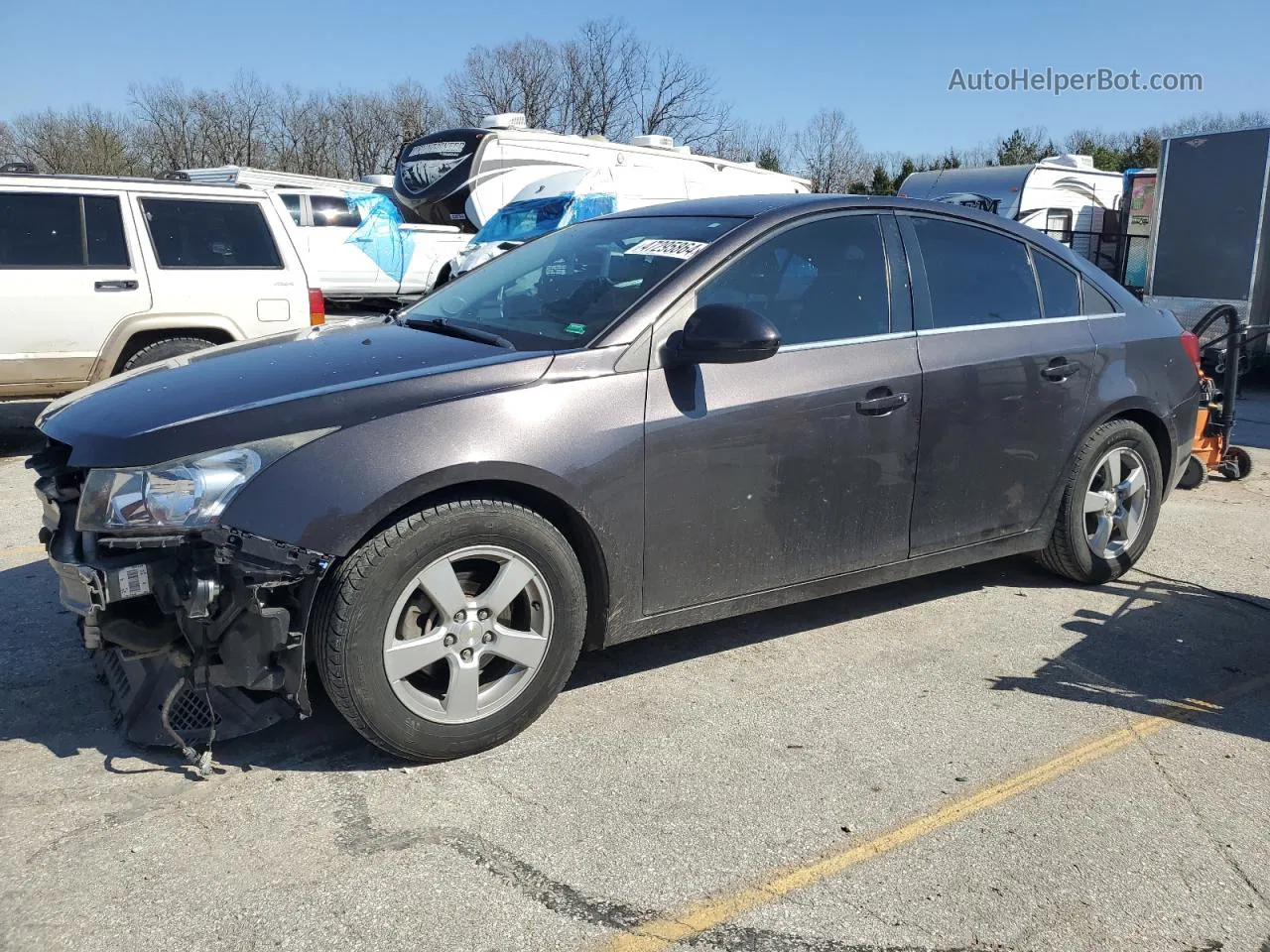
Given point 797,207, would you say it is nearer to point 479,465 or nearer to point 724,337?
point 724,337

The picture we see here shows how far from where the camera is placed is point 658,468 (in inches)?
136

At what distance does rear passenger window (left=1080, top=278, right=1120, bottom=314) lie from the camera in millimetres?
4824

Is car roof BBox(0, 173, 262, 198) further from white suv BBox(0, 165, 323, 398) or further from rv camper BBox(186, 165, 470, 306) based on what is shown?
rv camper BBox(186, 165, 470, 306)

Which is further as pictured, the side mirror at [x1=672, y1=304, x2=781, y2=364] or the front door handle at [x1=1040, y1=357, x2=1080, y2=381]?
the front door handle at [x1=1040, y1=357, x2=1080, y2=381]

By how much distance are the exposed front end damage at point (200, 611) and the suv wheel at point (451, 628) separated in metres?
0.12

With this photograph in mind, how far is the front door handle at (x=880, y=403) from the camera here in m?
3.90

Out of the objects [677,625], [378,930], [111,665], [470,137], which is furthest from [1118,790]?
[470,137]

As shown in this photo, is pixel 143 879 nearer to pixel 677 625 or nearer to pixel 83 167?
pixel 677 625

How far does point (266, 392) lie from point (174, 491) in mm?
428

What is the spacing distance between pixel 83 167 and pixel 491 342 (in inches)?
1506

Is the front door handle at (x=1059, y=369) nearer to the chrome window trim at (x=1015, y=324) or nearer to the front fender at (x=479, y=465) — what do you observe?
the chrome window trim at (x=1015, y=324)

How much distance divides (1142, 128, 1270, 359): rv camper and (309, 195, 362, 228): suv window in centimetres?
1046

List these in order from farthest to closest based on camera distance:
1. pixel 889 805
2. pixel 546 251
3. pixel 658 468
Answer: pixel 546 251 → pixel 658 468 → pixel 889 805

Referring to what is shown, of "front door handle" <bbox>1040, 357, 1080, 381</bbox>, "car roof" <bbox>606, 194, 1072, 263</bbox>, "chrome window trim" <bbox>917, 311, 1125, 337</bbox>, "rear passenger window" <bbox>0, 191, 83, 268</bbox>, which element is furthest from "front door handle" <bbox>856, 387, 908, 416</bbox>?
"rear passenger window" <bbox>0, 191, 83, 268</bbox>
